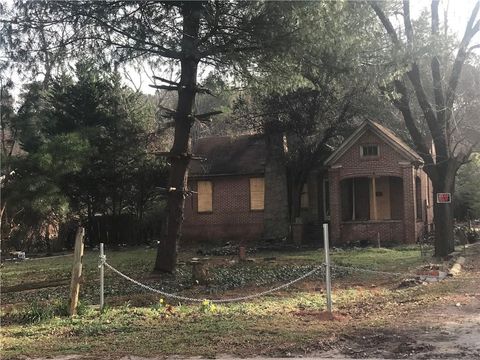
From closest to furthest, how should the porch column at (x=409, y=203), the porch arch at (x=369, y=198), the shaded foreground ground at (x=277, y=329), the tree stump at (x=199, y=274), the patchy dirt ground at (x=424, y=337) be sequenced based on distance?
the patchy dirt ground at (x=424, y=337)
the shaded foreground ground at (x=277, y=329)
the tree stump at (x=199, y=274)
the porch column at (x=409, y=203)
the porch arch at (x=369, y=198)

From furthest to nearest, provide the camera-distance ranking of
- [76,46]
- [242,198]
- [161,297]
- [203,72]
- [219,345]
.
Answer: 1. [242,198]
2. [203,72]
3. [76,46]
4. [161,297]
5. [219,345]

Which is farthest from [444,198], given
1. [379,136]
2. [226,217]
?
[226,217]

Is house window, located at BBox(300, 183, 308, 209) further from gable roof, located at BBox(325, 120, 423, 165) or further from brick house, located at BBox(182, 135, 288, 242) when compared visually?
gable roof, located at BBox(325, 120, 423, 165)

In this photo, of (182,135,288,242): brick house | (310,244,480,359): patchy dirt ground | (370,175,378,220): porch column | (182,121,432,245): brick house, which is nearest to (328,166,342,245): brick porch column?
(182,121,432,245): brick house

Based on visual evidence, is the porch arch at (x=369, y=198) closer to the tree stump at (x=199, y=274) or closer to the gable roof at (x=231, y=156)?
the gable roof at (x=231, y=156)

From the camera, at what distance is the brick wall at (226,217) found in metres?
31.0

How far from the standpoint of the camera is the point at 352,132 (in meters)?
28.8

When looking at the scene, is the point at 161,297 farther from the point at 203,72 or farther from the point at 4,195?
the point at 4,195

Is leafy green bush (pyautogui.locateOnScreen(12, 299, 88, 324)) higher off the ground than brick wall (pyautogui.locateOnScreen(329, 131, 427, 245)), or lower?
lower

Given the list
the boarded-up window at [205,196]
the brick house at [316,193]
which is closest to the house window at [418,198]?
the brick house at [316,193]

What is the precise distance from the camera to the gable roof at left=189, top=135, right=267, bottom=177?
102ft

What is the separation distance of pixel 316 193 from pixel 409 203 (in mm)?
5683

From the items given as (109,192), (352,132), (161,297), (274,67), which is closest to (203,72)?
(274,67)

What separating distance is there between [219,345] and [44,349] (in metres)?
2.37
